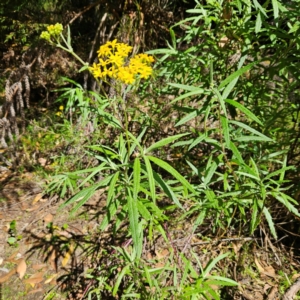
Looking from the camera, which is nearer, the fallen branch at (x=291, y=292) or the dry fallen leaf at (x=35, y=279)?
the fallen branch at (x=291, y=292)

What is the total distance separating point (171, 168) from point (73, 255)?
66.3 inches

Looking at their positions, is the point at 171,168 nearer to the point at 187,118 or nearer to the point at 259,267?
the point at 187,118

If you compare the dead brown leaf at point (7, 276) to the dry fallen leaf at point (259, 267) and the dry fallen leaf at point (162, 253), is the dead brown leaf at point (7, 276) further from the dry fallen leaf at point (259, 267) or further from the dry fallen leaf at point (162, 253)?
the dry fallen leaf at point (259, 267)

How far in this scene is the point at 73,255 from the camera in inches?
105

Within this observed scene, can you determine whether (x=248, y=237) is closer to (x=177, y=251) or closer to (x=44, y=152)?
(x=177, y=251)

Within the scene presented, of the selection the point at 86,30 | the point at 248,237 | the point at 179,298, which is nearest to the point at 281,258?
the point at 248,237

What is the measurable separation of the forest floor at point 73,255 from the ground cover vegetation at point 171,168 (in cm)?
1

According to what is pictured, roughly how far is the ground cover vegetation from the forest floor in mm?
11

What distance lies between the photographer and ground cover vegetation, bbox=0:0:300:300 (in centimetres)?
169

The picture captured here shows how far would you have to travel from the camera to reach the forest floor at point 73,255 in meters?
2.36

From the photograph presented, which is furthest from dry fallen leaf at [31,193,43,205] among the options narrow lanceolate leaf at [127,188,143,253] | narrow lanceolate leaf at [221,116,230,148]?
narrow lanceolate leaf at [221,116,230,148]

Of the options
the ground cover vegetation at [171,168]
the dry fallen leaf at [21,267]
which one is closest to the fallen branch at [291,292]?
the ground cover vegetation at [171,168]

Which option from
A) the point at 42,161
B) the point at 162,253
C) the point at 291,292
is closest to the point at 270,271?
the point at 291,292

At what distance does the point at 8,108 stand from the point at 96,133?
110 cm
